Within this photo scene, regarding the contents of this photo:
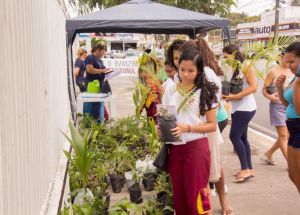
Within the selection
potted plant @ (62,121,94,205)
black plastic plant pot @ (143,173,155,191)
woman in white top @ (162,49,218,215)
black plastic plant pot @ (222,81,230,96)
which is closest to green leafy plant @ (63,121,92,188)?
potted plant @ (62,121,94,205)

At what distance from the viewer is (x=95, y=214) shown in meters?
3.62

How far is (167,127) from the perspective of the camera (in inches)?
121

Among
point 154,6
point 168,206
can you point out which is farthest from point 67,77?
point 168,206

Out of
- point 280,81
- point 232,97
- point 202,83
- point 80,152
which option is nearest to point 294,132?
point 280,81

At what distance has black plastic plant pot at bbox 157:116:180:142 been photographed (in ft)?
10.0

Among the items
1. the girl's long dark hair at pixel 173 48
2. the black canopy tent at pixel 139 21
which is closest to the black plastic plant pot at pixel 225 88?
the girl's long dark hair at pixel 173 48

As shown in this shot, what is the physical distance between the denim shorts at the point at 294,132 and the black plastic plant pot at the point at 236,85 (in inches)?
57.3

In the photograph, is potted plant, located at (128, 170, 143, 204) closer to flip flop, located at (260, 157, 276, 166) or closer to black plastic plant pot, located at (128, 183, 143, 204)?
black plastic plant pot, located at (128, 183, 143, 204)

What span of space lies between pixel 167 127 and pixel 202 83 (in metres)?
0.47

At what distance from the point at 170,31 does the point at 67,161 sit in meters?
5.74

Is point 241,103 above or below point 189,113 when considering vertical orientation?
below

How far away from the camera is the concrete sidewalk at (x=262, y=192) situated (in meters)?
4.54

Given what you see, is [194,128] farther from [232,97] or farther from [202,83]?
[232,97]

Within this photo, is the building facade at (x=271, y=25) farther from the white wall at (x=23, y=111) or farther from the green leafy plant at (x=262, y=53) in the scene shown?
the white wall at (x=23, y=111)
